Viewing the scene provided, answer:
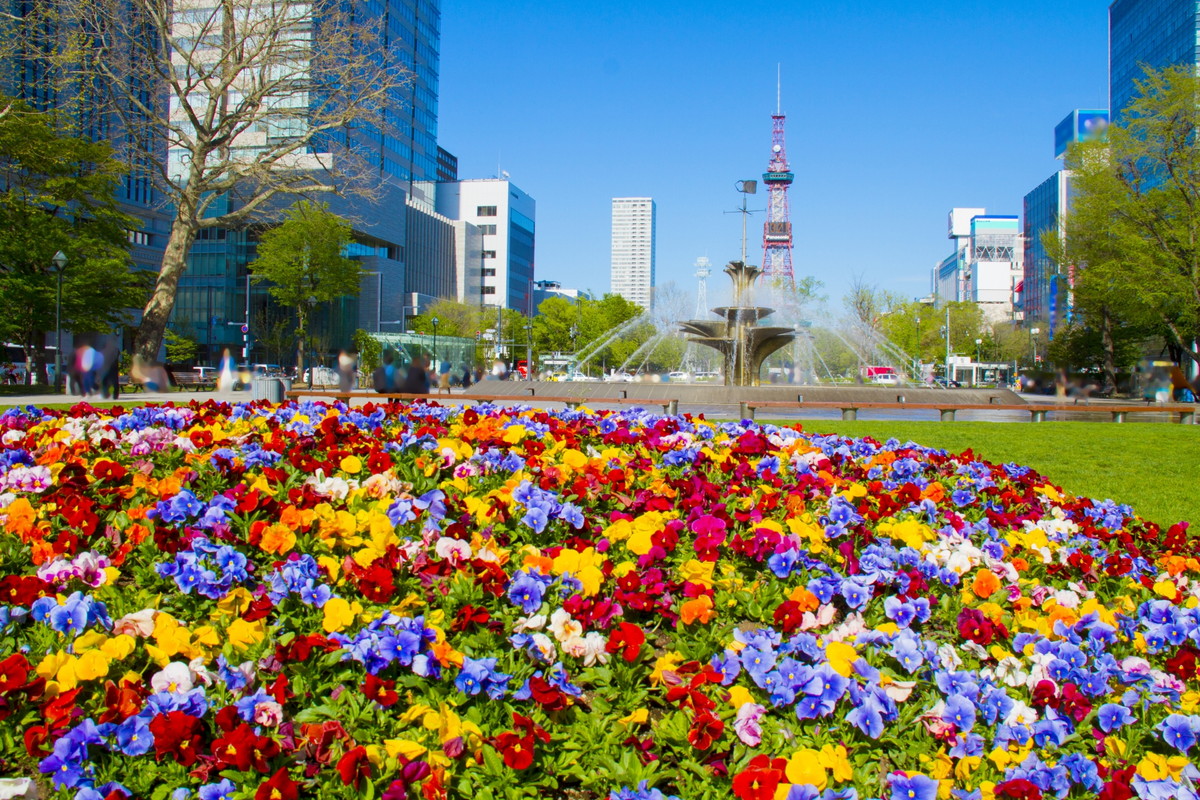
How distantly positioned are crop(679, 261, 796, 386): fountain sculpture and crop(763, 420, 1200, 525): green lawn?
10835mm

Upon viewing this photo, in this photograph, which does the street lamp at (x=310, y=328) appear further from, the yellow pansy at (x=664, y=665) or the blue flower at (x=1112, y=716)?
the blue flower at (x=1112, y=716)

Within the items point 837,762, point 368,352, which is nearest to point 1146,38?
point 368,352

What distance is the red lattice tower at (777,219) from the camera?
318ft

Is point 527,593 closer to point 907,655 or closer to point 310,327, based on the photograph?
point 907,655

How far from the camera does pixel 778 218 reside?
98750 mm

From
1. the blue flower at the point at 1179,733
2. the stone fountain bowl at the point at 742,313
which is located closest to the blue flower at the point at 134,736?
the blue flower at the point at 1179,733

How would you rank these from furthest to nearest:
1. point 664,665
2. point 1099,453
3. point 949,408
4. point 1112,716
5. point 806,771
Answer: point 949,408 < point 1099,453 < point 664,665 < point 1112,716 < point 806,771

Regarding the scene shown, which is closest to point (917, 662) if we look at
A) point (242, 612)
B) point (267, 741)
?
point (267, 741)

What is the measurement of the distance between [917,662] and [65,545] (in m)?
3.21

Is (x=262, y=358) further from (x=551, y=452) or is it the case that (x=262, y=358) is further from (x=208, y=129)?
(x=551, y=452)

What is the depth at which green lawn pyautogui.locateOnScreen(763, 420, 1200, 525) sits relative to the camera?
836 centimetres

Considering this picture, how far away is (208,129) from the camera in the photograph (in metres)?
15.0

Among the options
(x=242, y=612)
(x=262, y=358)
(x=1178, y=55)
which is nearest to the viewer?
(x=242, y=612)

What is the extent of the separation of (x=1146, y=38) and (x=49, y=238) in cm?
8374
